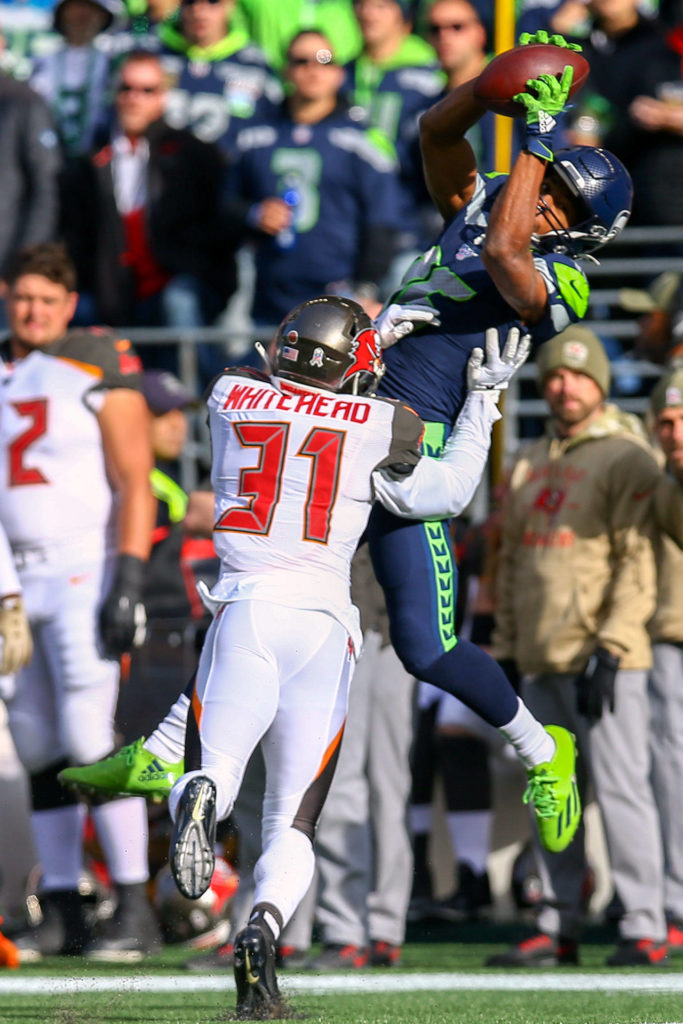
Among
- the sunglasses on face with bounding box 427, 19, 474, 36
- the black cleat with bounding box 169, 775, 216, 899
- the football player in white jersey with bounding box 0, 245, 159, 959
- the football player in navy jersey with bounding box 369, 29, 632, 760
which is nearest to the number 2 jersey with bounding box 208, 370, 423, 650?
the football player in navy jersey with bounding box 369, 29, 632, 760

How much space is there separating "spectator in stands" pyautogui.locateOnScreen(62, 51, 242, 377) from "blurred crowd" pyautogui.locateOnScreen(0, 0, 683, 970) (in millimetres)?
14

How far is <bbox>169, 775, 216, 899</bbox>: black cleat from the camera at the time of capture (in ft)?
13.3

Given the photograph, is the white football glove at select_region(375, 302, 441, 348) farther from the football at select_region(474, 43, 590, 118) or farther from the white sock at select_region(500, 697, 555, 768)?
the white sock at select_region(500, 697, 555, 768)

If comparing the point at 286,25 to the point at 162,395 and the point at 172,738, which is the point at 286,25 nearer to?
the point at 162,395

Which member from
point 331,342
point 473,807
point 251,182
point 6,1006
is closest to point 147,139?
point 251,182

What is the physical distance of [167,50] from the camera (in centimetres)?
963

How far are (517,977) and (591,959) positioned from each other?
70cm

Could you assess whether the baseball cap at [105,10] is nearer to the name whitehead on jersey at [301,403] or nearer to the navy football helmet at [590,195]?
the navy football helmet at [590,195]

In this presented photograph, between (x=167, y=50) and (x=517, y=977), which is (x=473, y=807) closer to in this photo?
(x=517, y=977)

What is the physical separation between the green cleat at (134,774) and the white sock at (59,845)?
1552 millimetres

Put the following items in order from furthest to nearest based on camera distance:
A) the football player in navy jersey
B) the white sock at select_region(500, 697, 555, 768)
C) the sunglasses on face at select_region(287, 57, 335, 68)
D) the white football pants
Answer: the sunglasses on face at select_region(287, 57, 335, 68) < the white sock at select_region(500, 697, 555, 768) < the football player in navy jersey < the white football pants

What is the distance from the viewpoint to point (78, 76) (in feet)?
31.1

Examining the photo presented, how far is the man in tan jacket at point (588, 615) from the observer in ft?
19.9

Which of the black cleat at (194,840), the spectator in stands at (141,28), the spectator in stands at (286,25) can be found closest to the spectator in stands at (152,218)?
the spectator in stands at (141,28)
